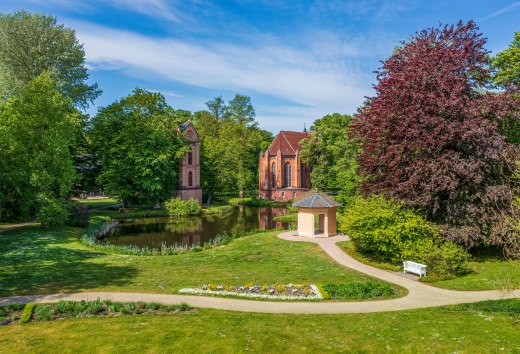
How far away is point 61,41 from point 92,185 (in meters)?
18.4

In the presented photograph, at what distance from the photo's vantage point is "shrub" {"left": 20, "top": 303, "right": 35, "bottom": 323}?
11.9 metres

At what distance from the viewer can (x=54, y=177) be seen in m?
32.1

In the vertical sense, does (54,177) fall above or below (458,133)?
below

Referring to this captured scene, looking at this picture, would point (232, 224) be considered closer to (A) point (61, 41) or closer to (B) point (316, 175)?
(B) point (316, 175)

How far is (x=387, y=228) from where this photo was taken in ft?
67.2

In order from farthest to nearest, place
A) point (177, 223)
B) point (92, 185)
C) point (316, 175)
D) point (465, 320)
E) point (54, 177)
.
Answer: point (316, 175) → point (92, 185) → point (177, 223) → point (54, 177) → point (465, 320)

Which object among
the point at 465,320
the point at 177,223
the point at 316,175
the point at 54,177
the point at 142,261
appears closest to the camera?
the point at 465,320

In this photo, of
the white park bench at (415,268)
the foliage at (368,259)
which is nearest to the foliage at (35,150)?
Result: the foliage at (368,259)

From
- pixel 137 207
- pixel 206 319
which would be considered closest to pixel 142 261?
pixel 206 319

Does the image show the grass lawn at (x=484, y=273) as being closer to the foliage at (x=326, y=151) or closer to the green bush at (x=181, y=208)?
the green bush at (x=181, y=208)

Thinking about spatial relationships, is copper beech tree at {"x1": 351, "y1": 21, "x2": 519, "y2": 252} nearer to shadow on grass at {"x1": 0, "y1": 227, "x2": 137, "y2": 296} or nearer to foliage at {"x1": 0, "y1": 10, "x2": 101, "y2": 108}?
shadow on grass at {"x1": 0, "y1": 227, "x2": 137, "y2": 296}

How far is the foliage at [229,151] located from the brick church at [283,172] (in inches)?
111

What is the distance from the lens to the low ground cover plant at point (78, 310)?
1227 centimetres

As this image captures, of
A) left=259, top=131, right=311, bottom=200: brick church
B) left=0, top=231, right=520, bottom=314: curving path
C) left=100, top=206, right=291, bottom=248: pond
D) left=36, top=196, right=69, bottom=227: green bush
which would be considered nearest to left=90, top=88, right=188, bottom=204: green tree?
left=100, top=206, right=291, bottom=248: pond
